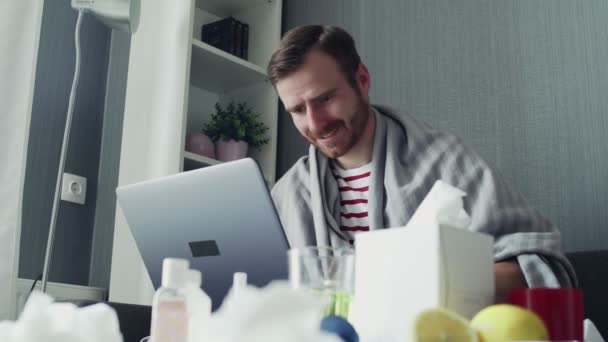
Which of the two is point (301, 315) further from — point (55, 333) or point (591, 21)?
point (591, 21)

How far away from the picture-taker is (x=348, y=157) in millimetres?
1762

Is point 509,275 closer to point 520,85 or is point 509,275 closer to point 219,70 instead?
point 520,85

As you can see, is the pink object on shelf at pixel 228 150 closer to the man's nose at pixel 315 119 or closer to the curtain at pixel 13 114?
the curtain at pixel 13 114

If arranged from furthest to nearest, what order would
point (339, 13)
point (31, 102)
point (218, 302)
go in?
point (339, 13), point (31, 102), point (218, 302)

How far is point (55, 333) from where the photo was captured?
0.42 m

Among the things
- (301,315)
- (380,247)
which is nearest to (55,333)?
(301,315)

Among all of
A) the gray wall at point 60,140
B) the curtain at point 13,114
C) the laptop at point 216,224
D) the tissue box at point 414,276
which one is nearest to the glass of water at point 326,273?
the tissue box at point 414,276

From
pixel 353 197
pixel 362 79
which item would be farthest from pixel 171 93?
pixel 353 197

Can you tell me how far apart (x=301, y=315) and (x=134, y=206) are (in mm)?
904

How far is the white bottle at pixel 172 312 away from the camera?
62cm

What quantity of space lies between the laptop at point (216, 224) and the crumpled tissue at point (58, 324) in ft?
1.79

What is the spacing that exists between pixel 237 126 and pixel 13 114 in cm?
79

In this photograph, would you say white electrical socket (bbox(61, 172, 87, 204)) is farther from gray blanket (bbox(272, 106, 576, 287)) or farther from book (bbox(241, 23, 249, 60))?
gray blanket (bbox(272, 106, 576, 287))

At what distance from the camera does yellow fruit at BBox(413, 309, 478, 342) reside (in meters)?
0.53
